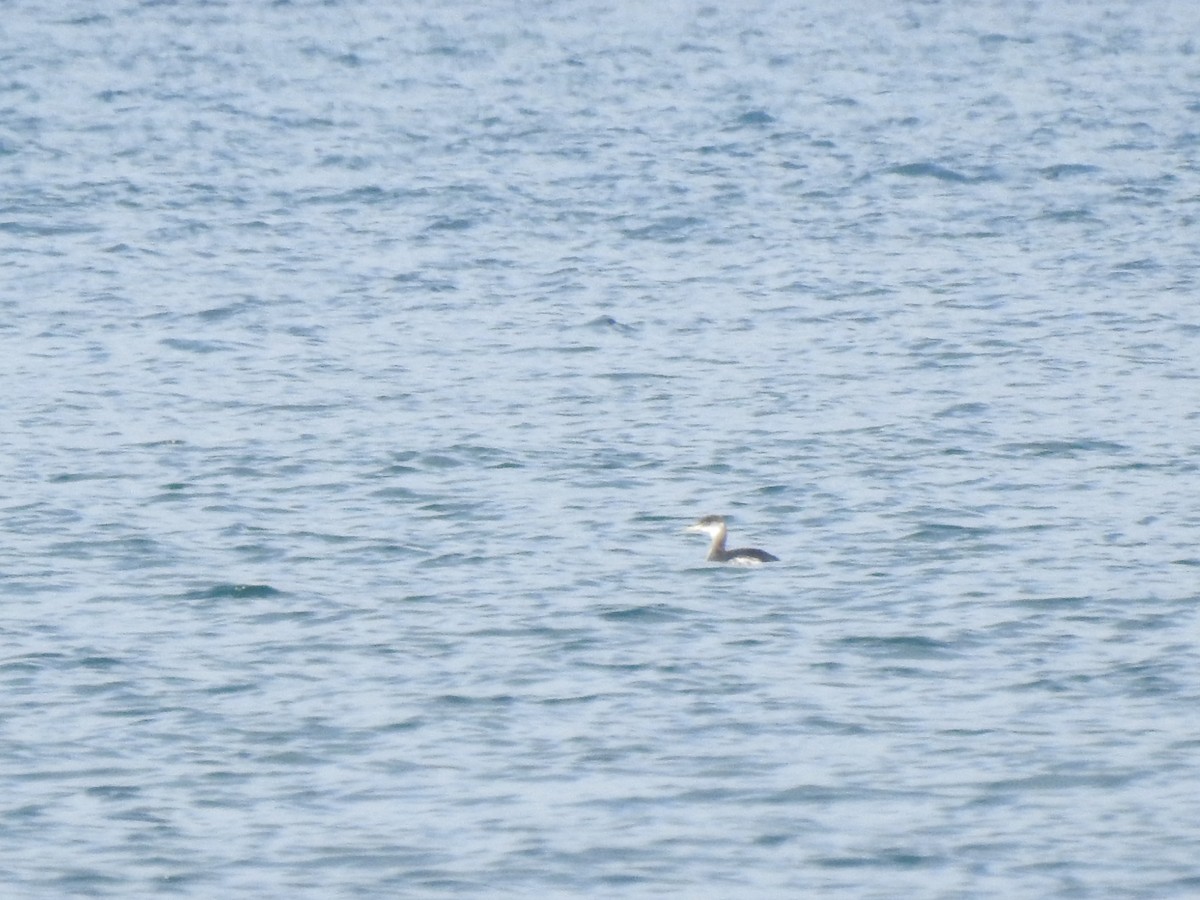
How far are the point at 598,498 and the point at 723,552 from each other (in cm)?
220

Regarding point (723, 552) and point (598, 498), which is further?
point (598, 498)

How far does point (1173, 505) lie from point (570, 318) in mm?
8154

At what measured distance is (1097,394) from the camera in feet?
73.8

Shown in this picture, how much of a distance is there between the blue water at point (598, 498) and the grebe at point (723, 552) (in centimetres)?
12

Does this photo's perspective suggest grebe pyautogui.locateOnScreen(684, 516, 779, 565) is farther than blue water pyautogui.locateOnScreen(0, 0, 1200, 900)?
Yes

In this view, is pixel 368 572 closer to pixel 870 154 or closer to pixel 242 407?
pixel 242 407

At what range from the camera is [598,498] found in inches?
768

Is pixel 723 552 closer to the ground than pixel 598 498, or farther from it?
farther from it

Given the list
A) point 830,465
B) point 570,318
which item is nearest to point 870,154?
point 570,318

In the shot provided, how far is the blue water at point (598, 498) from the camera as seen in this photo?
512 inches

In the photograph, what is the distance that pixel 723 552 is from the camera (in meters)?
17.5

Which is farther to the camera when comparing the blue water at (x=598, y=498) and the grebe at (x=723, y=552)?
the grebe at (x=723, y=552)

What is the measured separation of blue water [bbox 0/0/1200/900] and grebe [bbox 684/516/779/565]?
4.8 inches

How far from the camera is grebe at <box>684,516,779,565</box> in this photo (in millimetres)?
17406
